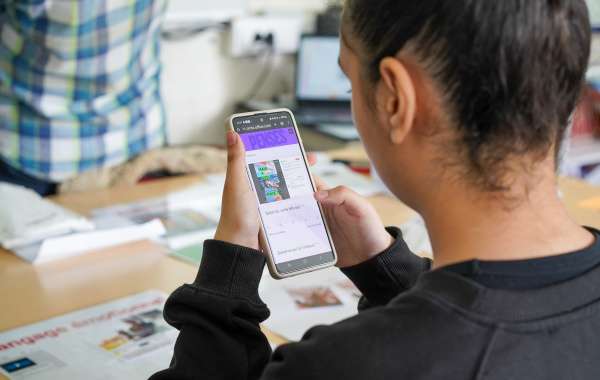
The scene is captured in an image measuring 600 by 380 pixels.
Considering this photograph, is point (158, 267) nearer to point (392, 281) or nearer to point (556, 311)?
point (392, 281)

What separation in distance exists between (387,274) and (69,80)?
1.05 meters

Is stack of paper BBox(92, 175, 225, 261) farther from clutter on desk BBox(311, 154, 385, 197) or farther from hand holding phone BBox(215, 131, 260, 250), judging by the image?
hand holding phone BBox(215, 131, 260, 250)

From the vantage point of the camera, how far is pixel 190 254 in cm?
A: 130

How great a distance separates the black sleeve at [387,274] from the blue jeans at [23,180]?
3.43 feet

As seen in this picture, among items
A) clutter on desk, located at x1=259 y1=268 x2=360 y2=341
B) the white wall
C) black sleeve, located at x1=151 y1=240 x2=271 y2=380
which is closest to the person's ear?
black sleeve, located at x1=151 y1=240 x2=271 y2=380

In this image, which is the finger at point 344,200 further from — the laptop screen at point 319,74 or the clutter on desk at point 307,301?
the laptop screen at point 319,74

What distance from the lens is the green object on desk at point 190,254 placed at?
1279mm

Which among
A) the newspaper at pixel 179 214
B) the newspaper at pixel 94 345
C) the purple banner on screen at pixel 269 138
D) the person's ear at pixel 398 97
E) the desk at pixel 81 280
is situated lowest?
the newspaper at pixel 179 214

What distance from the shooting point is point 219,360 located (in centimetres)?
76

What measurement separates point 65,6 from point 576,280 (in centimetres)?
125

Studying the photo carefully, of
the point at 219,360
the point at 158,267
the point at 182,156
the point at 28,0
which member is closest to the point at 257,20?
the point at 182,156

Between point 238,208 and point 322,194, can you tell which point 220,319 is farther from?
point 322,194

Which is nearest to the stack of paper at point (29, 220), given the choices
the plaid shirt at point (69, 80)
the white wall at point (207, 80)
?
the plaid shirt at point (69, 80)

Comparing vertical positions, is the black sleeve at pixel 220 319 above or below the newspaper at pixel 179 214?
above
